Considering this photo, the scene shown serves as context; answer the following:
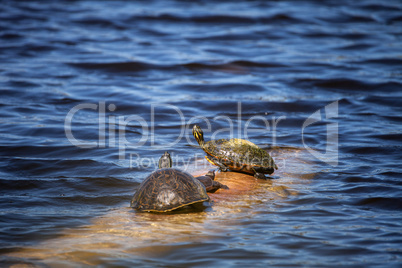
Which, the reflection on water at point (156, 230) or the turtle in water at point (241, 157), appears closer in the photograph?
the reflection on water at point (156, 230)

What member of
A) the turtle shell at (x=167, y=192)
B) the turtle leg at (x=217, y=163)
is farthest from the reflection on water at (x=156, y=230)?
the turtle leg at (x=217, y=163)

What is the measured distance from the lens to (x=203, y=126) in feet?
27.3

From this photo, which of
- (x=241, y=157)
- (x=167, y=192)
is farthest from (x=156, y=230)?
(x=241, y=157)

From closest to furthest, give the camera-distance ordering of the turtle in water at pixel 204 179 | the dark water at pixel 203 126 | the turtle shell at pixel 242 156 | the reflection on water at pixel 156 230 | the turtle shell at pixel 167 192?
the reflection on water at pixel 156 230
the dark water at pixel 203 126
the turtle shell at pixel 167 192
the turtle in water at pixel 204 179
the turtle shell at pixel 242 156

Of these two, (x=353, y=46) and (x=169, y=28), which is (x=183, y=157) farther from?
(x=169, y=28)

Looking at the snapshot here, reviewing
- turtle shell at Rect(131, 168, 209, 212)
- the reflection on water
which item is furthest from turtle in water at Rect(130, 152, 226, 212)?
the reflection on water

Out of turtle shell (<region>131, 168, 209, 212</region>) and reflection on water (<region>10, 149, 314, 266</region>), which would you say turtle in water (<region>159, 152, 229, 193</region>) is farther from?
turtle shell (<region>131, 168, 209, 212</region>)

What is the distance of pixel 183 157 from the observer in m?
6.64

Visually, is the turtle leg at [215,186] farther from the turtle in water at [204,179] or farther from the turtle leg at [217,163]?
the turtle leg at [217,163]

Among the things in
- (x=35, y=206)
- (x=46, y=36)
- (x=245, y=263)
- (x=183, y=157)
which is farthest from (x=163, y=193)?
(x=46, y=36)

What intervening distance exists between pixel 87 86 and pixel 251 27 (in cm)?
870

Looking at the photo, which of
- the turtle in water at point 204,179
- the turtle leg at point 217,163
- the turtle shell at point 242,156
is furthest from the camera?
the turtle leg at point 217,163

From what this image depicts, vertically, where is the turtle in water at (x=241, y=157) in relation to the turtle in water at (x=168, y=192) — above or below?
above

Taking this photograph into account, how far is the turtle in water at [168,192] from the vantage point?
14.3ft
